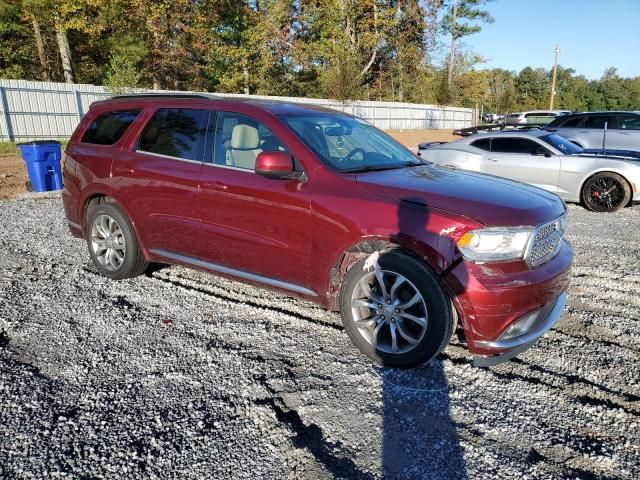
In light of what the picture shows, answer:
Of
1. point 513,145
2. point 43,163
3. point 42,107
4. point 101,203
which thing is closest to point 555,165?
point 513,145

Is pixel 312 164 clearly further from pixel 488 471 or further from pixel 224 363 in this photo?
pixel 488 471

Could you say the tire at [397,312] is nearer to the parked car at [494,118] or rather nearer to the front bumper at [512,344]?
the front bumper at [512,344]

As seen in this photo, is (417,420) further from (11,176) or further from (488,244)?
(11,176)

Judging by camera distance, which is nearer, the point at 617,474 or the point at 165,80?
the point at 617,474

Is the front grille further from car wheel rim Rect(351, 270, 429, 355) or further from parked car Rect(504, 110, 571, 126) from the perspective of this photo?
parked car Rect(504, 110, 571, 126)

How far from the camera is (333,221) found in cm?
342

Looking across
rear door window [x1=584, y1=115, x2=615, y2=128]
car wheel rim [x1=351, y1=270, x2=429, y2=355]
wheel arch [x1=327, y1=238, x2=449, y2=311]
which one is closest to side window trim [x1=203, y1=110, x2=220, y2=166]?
wheel arch [x1=327, y1=238, x2=449, y2=311]

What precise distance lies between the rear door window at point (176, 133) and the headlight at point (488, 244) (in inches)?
94.3

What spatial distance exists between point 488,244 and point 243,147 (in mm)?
2128

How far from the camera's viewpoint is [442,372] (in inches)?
131

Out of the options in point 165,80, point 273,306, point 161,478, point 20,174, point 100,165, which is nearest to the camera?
point 161,478

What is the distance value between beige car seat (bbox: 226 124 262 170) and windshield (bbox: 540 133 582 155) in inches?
300

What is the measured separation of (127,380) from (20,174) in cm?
1197

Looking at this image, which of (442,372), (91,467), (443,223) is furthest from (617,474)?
(91,467)
